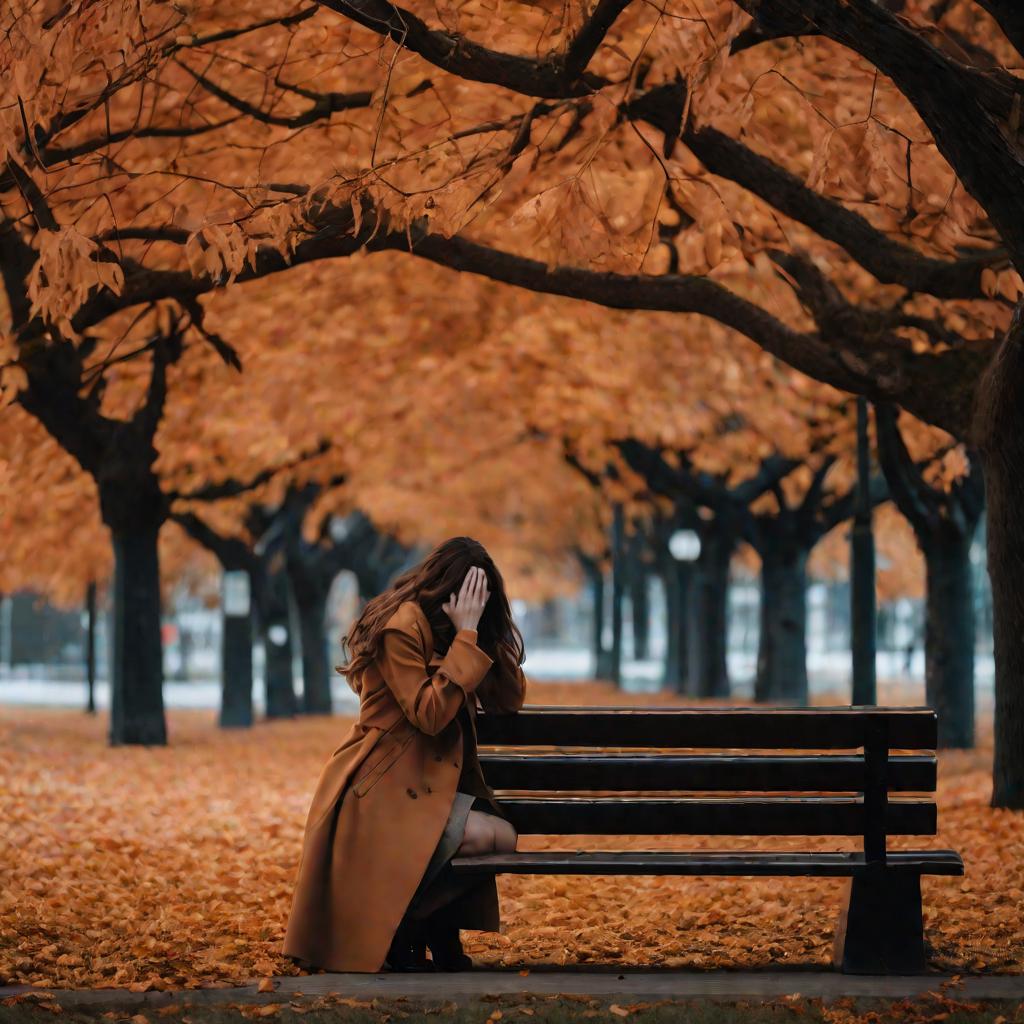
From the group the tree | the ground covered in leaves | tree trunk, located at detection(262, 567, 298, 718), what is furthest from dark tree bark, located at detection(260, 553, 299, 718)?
the ground covered in leaves

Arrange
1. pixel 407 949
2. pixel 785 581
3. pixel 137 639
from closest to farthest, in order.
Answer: pixel 407 949 → pixel 137 639 → pixel 785 581

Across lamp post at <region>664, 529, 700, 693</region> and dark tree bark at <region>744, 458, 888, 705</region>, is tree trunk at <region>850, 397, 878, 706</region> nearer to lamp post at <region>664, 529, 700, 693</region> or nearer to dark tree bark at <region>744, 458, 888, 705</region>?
dark tree bark at <region>744, 458, 888, 705</region>

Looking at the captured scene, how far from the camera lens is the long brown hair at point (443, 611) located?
559 cm

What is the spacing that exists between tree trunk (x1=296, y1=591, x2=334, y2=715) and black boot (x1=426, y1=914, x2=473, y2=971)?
23.8 metres

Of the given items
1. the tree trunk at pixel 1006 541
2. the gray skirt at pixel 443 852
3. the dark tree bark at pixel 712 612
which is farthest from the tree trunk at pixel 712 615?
the gray skirt at pixel 443 852

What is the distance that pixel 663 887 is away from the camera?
28.1ft

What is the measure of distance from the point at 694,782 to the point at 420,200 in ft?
12.5

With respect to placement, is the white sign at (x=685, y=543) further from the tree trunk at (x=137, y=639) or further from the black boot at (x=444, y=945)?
the black boot at (x=444, y=945)

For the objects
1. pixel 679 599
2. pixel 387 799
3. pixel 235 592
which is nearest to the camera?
pixel 387 799

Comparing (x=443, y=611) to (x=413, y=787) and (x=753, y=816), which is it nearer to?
(x=413, y=787)

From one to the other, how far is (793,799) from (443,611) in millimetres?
1358

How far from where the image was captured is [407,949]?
567cm

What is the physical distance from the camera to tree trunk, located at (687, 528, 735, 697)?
27.8 meters

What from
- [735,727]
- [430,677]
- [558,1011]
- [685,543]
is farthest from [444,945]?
[685,543]
